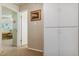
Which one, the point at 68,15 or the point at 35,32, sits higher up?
the point at 68,15

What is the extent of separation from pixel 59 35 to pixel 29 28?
38.5 inches

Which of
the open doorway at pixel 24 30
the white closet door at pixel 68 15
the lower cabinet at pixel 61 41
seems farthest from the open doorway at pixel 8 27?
the white closet door at pixel 68 15

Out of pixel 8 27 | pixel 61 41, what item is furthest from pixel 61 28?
pixel 8 27

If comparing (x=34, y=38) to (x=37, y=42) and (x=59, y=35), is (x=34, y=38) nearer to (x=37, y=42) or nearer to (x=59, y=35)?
(x=37, y=42)

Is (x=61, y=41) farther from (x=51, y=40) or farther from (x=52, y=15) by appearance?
(x=52, y=15)

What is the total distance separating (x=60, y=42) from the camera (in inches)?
107

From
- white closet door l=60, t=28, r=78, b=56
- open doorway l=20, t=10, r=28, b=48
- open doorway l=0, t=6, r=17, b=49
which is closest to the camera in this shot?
white closet door l=60, t=28, r=78, b=56

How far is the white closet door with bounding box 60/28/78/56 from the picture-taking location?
2668 mm

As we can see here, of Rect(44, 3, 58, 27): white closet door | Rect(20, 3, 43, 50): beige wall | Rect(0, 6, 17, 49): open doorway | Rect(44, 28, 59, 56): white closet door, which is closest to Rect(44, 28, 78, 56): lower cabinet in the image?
Rect(44, 28, 59, 56): white closet door

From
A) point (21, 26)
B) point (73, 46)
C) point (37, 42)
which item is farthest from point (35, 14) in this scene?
point (73, 46)

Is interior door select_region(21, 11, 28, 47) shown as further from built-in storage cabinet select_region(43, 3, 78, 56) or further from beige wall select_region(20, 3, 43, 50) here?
built-in storage cabinet select_region(43, 3, 78, 56)

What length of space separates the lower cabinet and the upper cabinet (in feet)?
0.44

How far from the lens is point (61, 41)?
2.73m

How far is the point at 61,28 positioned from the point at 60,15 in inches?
11.4
